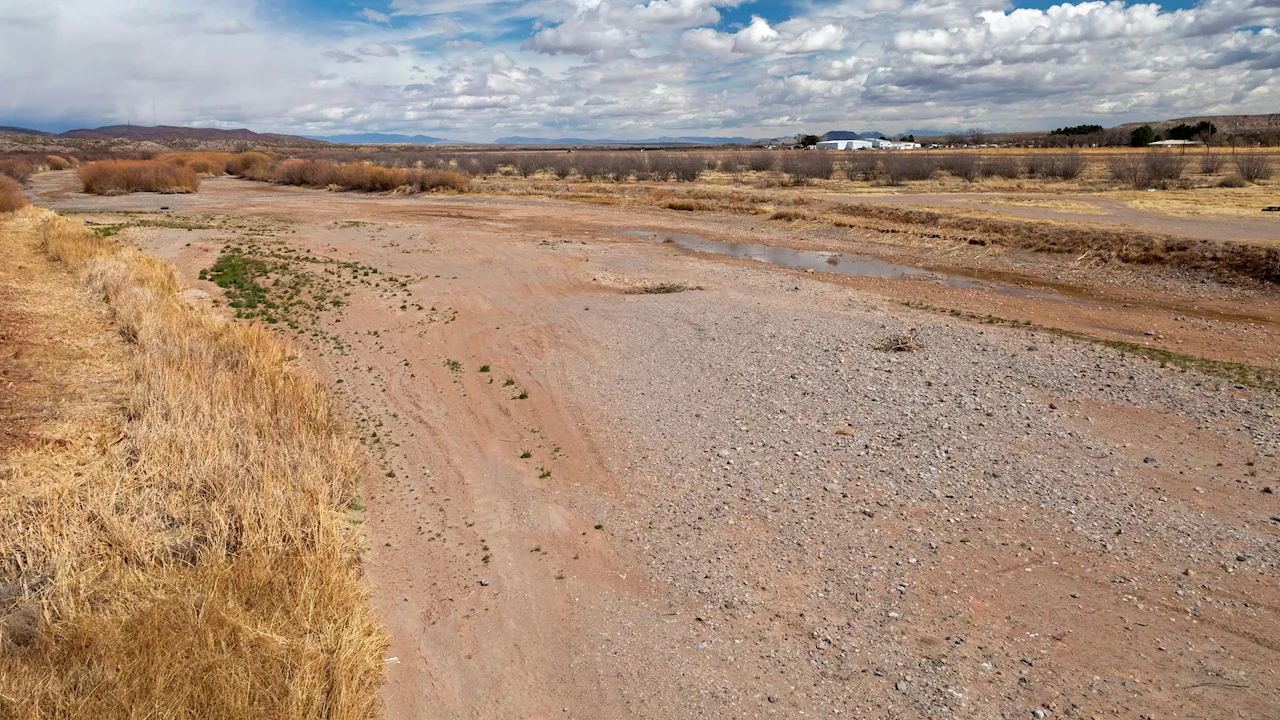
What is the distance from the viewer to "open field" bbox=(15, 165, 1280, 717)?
5230 mm

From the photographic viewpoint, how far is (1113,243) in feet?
76.4

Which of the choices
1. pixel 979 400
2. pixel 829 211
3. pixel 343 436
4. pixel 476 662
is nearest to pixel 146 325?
pixel 343 436

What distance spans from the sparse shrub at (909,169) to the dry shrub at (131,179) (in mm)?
49605

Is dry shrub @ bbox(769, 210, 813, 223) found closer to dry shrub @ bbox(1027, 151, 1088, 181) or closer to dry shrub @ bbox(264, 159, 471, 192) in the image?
dry shrub @ bbox(264, 159, 471, 192)

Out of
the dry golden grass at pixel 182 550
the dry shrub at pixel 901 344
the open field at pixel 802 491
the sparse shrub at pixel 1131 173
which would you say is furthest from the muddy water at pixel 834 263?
the sparse shrub at pixel 1131 173

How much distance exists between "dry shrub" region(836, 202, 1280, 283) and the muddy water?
14.6ft

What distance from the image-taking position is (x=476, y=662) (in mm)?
5477

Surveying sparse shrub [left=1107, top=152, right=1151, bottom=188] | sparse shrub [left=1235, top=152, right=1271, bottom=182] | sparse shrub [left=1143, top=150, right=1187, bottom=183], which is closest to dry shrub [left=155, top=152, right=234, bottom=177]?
sparse shrub [left=1107, top=152, right=1151, bottom=188]

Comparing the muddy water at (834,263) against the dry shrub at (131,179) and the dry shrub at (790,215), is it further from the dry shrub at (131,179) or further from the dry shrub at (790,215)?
the dry shrub at (131,179)

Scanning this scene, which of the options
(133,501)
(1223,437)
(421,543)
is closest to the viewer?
(133,501)

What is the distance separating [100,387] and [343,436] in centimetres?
326

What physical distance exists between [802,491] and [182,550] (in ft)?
19.0

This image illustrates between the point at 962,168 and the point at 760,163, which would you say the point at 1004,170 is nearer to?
the point at 962,168

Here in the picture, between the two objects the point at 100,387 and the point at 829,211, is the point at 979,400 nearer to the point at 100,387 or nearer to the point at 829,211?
the point at 100,387
